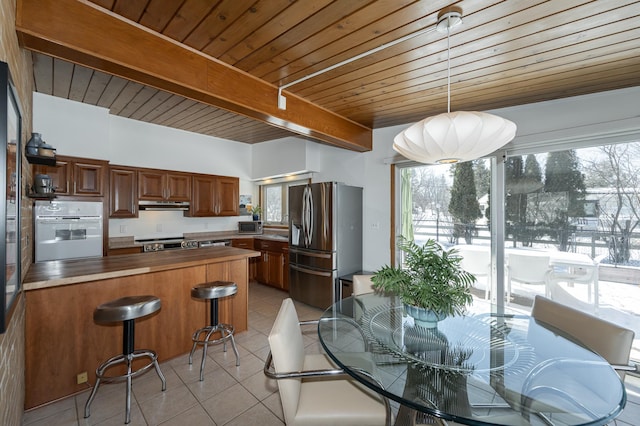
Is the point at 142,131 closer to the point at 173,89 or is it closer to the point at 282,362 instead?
the point at 173,89

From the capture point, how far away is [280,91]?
8.22ft

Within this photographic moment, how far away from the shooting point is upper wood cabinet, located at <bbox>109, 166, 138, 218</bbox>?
3908 mm

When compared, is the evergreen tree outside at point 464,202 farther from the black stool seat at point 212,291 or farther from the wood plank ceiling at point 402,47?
the black stool seat at point 212,291

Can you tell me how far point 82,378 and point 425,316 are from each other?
8.38 feet

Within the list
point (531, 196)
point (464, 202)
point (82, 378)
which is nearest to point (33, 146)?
point (82, 378)

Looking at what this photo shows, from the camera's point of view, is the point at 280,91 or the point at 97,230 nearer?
the point at 280,91

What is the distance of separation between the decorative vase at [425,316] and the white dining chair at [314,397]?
0.48 m

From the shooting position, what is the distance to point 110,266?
216 centimetres

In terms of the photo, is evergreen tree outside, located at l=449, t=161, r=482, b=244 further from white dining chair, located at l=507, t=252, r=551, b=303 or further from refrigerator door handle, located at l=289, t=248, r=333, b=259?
refrigerator door handle, located at l=289, t=248, r=333, b=259

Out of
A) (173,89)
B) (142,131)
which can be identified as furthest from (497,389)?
(142,131)

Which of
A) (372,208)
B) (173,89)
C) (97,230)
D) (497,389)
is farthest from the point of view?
(372,208)

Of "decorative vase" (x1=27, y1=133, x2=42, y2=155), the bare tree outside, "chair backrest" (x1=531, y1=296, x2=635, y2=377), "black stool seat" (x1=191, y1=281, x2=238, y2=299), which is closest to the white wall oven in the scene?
"decorative vase" (x1=27, y1=133, x2=42, y2=155)

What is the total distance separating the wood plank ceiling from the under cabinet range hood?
173cm

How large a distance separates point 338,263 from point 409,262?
7.39 ft
